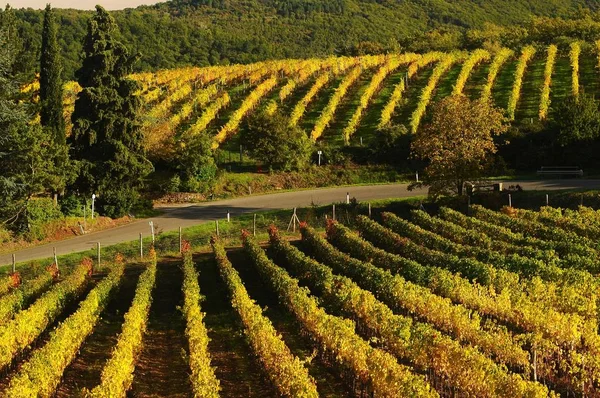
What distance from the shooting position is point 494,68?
257ft

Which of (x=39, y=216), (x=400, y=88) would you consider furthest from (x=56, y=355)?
(x=400, y=88)

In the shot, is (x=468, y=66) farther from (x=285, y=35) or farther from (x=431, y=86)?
(x=285, y=35)

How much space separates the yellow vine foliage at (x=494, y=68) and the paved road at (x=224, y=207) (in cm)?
2051

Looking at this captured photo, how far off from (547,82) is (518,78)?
350 centimetres

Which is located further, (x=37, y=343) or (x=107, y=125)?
(x=107, y=125)

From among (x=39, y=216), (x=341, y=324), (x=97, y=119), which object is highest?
(x=97, y=119)

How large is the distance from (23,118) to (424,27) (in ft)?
546

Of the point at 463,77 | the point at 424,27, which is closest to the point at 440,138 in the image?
the point at 463,77

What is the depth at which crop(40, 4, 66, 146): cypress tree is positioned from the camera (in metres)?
44.3

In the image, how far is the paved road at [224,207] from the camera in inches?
1491

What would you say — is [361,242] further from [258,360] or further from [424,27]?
[424,27]

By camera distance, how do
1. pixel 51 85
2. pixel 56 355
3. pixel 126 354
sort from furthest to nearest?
1. pixel 51 85
2. pixel 56 355
3. pixel 126 354

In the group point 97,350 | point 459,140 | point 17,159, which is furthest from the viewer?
point 17,159

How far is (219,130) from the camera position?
65.6 m
